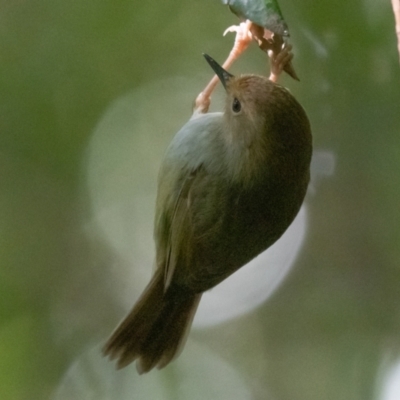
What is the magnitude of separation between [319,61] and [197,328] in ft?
4.27

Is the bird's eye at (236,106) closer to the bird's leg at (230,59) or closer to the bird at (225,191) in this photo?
the bird at (225,191)

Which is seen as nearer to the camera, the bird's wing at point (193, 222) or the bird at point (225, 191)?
the bird at point (225, 191)

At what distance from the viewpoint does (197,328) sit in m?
2.52

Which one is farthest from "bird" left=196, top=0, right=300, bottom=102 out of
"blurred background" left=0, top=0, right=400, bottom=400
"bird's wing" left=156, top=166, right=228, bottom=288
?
"blurred background" left=0, top=0, right=400, bottom=400

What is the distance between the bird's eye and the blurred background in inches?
21.4

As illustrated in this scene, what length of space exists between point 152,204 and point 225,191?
0.86 meters

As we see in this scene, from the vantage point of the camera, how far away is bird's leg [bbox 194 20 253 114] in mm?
1467

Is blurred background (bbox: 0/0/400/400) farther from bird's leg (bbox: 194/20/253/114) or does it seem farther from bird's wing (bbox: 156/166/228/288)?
bird's wing (bbox: 156/166/228/288)

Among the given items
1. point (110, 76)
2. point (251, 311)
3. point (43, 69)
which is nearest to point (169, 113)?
point (110, 76)

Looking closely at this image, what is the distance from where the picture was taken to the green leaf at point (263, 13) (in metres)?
0.82

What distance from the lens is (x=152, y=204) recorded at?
7.82 feet

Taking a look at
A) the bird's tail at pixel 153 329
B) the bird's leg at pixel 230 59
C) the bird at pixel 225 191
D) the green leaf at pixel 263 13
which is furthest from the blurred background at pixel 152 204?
the green leaf at pixel 263 13

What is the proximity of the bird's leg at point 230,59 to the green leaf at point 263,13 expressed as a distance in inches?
21.4

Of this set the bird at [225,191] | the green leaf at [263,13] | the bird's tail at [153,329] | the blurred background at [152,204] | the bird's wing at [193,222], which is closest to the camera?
the green leaf at [263,13]
